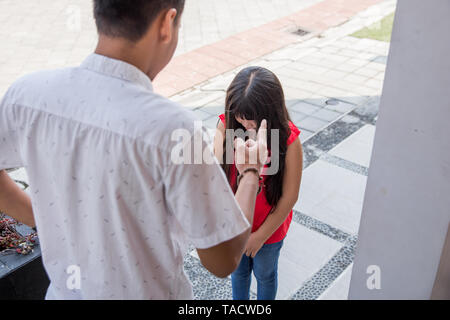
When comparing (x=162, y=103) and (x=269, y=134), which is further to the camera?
(x=269, y=134)

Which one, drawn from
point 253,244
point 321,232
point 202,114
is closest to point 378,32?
point 202,114

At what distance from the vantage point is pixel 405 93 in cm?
129

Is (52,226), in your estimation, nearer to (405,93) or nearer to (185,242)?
(185,242)

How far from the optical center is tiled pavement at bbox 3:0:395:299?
9.68 ft

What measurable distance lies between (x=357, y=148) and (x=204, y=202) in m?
3.59

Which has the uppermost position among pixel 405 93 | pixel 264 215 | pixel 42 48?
pixel 405 93

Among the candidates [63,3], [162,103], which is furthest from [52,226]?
[63,3]

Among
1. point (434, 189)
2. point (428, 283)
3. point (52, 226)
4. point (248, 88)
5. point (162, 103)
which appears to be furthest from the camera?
point (248, 88)

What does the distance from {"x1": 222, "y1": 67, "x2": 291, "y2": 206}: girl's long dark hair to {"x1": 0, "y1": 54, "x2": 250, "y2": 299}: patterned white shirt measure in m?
0.88

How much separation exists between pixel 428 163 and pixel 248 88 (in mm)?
891

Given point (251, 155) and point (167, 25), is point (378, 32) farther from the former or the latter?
point (167, 25)

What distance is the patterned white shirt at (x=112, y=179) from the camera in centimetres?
103

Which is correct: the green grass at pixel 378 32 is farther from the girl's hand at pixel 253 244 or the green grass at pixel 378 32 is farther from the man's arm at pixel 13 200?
the man's arm at pixel 13 200

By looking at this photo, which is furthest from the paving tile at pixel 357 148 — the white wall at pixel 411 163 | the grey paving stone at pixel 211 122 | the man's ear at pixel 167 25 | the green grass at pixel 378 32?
the man's ear at pixel 167 25
